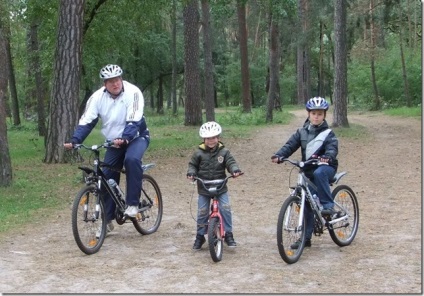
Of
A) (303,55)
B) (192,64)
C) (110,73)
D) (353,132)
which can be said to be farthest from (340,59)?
(303,55)

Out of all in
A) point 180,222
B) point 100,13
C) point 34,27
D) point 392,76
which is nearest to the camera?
point 180,222

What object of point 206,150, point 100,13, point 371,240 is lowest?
point 371,240

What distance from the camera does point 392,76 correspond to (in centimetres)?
4034

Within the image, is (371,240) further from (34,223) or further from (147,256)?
(34,223)

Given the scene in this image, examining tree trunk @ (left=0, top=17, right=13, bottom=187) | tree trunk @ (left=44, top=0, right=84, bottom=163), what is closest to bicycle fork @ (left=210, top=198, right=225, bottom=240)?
tree trunk @ (left=0, top=17, right=13, bottom=187)

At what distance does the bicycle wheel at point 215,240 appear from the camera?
6.33 m

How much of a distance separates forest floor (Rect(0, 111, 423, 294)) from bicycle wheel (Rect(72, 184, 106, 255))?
128 millimetres

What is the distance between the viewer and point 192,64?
82.0ft

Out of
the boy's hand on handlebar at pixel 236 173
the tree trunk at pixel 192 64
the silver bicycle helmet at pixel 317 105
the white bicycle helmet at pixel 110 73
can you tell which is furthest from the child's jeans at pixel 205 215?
the tree trunk at pixel 192 64

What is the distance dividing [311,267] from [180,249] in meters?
1.59

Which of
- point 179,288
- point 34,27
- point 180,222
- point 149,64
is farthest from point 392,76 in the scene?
point 179,288

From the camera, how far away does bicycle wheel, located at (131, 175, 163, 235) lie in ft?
25.4

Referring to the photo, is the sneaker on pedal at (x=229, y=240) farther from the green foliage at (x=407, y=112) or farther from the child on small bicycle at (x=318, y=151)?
the green foliage at (x=407, y=112)

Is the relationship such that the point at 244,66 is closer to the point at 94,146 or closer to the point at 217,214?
the point at 94,146
